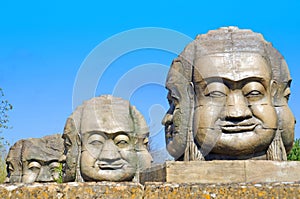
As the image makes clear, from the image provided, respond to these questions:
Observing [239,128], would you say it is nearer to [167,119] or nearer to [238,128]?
[238,128]

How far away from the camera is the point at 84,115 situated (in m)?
9.95

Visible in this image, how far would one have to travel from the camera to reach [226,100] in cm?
620

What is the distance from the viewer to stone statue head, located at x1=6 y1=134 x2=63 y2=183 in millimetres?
14695

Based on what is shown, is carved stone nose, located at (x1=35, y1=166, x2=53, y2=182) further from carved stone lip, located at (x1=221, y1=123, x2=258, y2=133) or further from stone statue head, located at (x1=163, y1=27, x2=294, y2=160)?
carved stone lip, located at (x1=221, y1=123, x2=258, y2=133)

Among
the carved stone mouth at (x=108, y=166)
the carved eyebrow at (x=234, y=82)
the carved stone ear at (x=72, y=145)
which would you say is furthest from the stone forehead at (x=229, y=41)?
the carved stone ear at (x=72, y=145)

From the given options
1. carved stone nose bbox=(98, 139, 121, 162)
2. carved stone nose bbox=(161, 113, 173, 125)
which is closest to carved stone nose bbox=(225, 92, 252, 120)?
carved stone nose bbox=(161, 113, 173, 125)

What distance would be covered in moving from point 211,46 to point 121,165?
13.0 feet

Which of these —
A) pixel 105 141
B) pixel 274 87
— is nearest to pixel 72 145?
pixel 105 141

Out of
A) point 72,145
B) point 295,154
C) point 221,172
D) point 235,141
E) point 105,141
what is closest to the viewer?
point 221,172

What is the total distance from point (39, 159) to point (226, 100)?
9711 mm

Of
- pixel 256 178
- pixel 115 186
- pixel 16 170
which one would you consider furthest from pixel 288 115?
pixel 16 170

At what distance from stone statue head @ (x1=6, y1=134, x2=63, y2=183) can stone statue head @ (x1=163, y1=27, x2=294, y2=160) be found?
8.84m

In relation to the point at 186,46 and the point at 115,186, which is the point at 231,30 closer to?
the point at 186,46

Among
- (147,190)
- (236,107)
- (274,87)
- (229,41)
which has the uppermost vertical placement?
(229,41)
